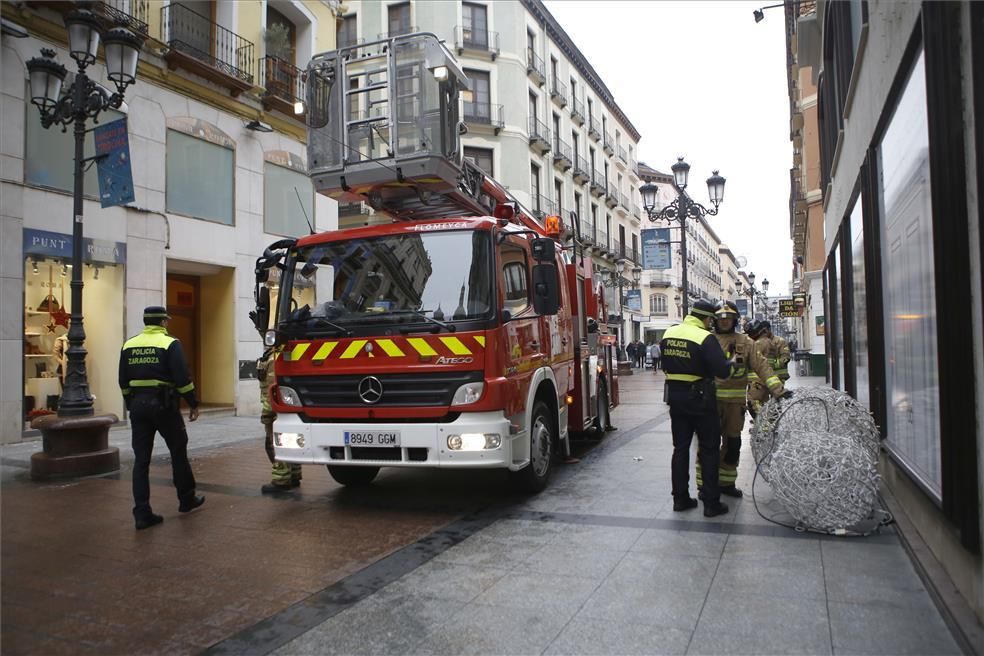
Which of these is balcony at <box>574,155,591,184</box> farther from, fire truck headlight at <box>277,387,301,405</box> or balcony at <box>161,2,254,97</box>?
fire truck headlight at <box>277,387,301,405</box>

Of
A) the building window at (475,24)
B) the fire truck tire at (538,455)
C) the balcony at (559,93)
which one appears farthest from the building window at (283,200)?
the balcony at (559,93)

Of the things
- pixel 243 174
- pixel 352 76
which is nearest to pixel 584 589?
pixel 352 76

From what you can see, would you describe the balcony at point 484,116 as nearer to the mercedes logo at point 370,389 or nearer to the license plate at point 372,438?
the mercedes logo at point 370,389

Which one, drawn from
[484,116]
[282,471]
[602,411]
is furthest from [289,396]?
[484,116]

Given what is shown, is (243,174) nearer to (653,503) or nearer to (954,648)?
(653,503)

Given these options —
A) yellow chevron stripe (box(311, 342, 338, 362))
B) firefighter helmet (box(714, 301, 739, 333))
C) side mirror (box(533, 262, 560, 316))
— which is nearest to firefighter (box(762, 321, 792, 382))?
firefighter helmet (box(714, 301, 739, 333))

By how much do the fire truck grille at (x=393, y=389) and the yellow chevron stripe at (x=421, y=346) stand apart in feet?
0.62

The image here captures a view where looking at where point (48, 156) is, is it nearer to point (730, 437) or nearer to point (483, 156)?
point (730, 437)

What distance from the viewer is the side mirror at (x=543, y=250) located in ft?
21.0

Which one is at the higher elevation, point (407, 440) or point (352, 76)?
point (352, 76)

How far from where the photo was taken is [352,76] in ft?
24.8

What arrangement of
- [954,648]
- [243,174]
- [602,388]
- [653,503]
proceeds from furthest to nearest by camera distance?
[243,174] < [602,388] < [653,503] < [954,648]

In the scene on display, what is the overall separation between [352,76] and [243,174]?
29.5ft

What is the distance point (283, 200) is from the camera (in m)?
16.7
